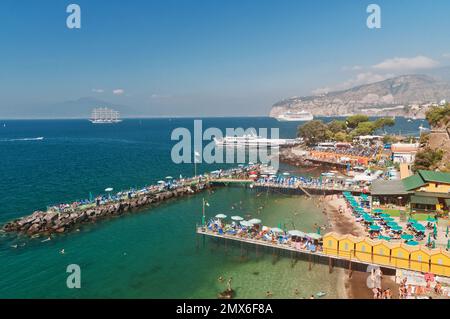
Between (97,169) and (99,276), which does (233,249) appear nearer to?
(99,276)

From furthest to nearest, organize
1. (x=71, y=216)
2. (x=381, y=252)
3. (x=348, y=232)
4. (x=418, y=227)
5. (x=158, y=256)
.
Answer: (x=71, y=216)
(x=348, y=232)
(x=158, y=256)
(x=418, y=227)
(x=381, y=252)

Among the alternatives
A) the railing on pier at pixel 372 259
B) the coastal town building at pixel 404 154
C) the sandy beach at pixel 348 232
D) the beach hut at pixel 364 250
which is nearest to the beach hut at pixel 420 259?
the railing on pier at pixel 372 259

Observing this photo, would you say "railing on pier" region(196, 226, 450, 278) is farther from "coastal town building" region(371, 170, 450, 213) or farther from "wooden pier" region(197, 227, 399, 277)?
"coastal town building" region(371, 170, 450, 213)

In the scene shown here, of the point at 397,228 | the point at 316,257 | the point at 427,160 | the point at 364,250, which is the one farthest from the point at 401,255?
the point at 427,160

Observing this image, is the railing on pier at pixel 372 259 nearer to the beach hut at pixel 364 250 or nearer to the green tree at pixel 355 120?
the beach hut at pixel 364 250

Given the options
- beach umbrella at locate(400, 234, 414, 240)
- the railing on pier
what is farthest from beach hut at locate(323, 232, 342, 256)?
beach umbrella at locate(400, 234, 414, 240)

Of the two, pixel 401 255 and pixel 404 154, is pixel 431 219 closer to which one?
pixel 401 255
